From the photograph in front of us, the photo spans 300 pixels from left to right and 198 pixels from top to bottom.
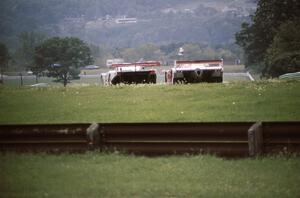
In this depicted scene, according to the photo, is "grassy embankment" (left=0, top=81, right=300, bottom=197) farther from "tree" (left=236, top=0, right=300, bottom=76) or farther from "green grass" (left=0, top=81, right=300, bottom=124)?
"tree" (left=236, top=0, right=300, bottom=76)

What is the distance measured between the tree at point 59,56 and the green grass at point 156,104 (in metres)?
76.2

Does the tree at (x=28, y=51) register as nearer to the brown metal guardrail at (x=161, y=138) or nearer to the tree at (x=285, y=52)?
the tree at (x=285, y=52)

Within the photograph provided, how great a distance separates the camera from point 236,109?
617 inches

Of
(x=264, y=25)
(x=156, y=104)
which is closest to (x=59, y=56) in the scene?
(x=264, y=25)

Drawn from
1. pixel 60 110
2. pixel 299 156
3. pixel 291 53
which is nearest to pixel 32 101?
pixel 60 110

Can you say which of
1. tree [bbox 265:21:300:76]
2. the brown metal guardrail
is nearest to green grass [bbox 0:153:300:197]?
the brown metal guardrail

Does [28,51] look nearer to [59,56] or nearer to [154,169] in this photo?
[59,56]

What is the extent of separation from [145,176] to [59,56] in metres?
94.5

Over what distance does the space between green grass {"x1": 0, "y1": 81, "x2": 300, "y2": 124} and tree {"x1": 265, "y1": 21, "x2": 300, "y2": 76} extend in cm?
4268

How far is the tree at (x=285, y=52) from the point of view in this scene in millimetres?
64500

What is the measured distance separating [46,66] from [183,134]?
9124 centimetres

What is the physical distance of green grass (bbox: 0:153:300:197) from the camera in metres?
7.85

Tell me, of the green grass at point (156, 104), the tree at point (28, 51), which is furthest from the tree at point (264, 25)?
the green grass at point (156, 104)

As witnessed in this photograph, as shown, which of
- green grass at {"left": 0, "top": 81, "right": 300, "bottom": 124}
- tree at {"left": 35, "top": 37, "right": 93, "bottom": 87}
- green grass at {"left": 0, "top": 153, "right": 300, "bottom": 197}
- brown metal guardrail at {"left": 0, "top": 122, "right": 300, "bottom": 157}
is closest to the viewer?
green grass at {"left": 0, "top": 153, "right": 300, "bottom": 197}
